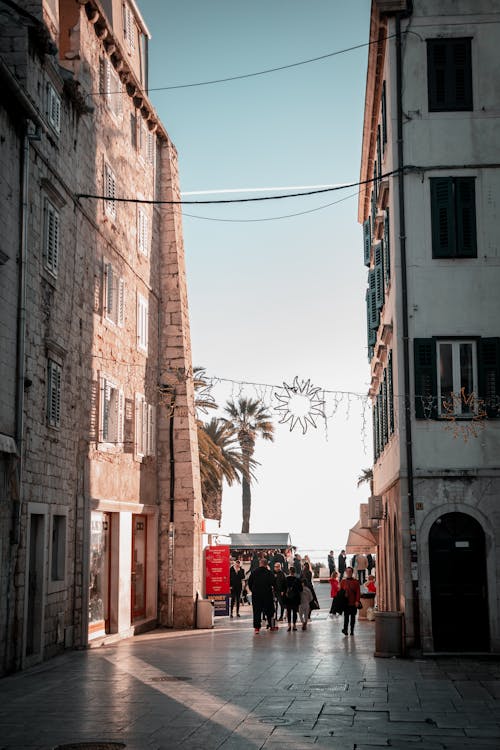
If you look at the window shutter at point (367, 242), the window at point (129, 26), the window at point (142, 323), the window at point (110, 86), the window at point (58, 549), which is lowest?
the window at point (58, 549)

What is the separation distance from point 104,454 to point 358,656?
7.30m

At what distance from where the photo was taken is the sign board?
27938 mm

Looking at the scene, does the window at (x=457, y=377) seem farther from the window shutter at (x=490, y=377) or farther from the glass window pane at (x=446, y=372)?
the window shutter at (x=490, y=377)

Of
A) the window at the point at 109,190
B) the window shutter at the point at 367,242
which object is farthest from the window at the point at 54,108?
the window shutter at the point at 367,242

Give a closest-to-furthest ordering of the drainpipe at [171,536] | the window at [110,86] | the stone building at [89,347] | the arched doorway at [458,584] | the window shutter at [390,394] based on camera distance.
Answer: the stone building at [89,347] < the arched doorway at [458,584] < the window shutter at [390,394] < the window at [110,86] < the drainpipe at [171,536]

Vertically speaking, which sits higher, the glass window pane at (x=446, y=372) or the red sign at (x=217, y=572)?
the glass window pane at (x=446, y=372)

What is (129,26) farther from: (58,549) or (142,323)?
(58,549)

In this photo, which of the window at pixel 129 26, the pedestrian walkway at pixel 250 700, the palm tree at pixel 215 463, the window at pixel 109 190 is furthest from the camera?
the palm tree at pixel 215 463

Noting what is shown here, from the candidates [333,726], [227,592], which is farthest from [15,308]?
[227,592]

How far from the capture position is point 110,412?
22859 millimetres

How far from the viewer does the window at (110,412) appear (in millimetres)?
22031

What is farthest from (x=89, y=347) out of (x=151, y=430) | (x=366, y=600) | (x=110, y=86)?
(x=366, y=600)

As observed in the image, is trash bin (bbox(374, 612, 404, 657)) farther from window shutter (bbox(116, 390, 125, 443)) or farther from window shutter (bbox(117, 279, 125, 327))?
window shutter (bbox(117, 279, 125, 327))

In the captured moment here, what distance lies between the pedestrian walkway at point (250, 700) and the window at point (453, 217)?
8.02m
